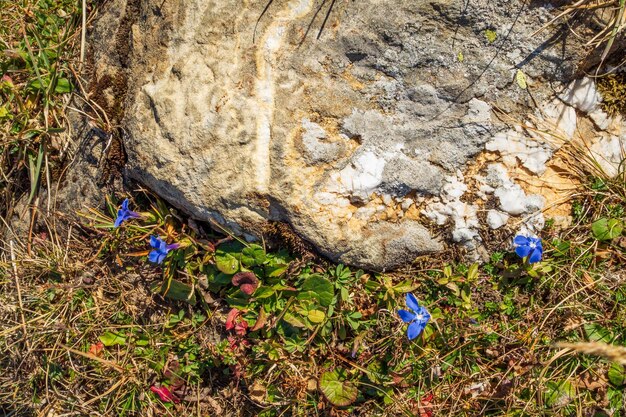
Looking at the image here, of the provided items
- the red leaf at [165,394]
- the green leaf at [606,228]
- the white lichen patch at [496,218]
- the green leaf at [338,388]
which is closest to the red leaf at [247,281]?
the green leaf at [338,388]

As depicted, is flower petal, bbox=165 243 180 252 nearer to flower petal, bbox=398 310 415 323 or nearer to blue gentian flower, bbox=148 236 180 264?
blue gentian flower, bbox=148 236 180 264

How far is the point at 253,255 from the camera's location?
126 inches

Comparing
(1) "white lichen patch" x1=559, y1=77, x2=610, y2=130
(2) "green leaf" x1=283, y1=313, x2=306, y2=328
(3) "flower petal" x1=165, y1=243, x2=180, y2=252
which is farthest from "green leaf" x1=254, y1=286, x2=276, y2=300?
(1) "white lichen patch" x1=559, y1=77, x2=610, y2=130

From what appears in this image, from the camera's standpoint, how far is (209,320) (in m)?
3.52

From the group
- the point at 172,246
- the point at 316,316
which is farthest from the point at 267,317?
the point at 172,246

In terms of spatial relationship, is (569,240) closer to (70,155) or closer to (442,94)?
(442,94)

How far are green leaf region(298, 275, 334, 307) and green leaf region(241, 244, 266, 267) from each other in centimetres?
30

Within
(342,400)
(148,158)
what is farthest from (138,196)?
(342,400)

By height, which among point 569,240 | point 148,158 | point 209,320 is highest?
point 569,240

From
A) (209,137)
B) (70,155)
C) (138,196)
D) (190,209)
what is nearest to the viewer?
(209,137)

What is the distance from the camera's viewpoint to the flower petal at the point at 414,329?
116 inches

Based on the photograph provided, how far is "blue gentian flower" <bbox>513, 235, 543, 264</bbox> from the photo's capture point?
2.94 metres

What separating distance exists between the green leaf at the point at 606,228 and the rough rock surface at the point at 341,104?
80 cm

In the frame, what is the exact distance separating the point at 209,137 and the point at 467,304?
1.77 metres
